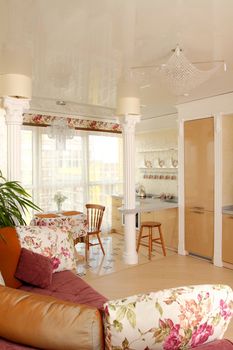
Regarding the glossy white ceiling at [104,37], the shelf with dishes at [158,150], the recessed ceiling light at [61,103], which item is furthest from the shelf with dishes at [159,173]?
the recessed ceiling light at [61,103]

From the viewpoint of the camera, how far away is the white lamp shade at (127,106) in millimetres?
4219

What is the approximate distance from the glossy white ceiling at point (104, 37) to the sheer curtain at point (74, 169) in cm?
190

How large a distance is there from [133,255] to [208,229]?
1240 mm

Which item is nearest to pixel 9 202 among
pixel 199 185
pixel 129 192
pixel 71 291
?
pixel 71 291

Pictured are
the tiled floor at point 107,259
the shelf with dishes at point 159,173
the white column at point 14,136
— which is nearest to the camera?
the white column at point 14,136

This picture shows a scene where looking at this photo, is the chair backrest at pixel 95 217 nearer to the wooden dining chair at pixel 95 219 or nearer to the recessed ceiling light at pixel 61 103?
the wooden dining chair at pixel 95 219

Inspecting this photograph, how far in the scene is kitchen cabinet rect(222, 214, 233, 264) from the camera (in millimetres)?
4105

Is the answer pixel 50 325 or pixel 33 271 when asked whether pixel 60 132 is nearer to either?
pixel 33 271

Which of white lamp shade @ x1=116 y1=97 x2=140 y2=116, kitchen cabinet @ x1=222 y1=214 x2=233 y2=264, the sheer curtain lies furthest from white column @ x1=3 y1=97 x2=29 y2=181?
kitchen cabinet @ x1=222 y1=214 x2=233 y2=264

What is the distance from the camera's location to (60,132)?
5.26m

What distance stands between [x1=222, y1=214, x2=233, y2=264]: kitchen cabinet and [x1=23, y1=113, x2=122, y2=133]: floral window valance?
3.28m

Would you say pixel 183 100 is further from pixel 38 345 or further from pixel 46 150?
pixel 38 345

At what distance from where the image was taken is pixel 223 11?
6.48 ft

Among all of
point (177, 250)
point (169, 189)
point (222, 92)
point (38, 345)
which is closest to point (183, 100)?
point (222, 92)
